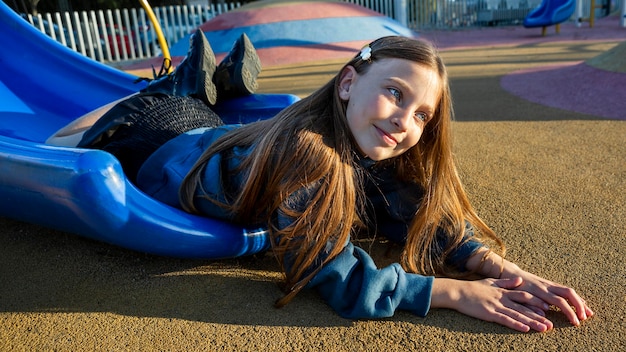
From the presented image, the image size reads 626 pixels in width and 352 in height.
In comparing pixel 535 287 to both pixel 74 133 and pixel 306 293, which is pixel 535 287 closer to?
pixel 306 293

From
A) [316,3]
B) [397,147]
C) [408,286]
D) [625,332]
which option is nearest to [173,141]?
[397,147]

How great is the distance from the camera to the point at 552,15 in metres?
9.49

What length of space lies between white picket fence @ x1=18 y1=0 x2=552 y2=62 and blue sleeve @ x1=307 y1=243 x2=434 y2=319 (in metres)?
7.69

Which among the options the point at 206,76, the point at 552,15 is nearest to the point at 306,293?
the point at 206,76

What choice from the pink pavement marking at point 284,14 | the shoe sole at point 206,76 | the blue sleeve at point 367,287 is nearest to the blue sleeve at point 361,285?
the blue sleeve at point 367,287

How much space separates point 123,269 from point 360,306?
0.75 metres

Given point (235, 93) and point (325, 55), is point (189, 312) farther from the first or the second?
point (325, 55)

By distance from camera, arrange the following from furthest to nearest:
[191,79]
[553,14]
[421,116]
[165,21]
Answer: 1. [165,21]
2. [553,14]
3. [191,79]
4. [421,116]

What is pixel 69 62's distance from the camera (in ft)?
9.57

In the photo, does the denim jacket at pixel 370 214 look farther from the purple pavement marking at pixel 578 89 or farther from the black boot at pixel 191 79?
the purple pavement marking at pixel 578 89

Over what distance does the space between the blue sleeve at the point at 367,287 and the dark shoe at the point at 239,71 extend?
120 centimetres

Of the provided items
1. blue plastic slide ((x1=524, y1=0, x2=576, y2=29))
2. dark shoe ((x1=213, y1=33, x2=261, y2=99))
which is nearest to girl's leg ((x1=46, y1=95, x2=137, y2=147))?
dark shoe ((x1=213, y1=33, x2=261, y2=99))

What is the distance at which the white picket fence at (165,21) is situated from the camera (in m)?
8.89

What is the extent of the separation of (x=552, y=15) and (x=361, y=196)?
946cm
